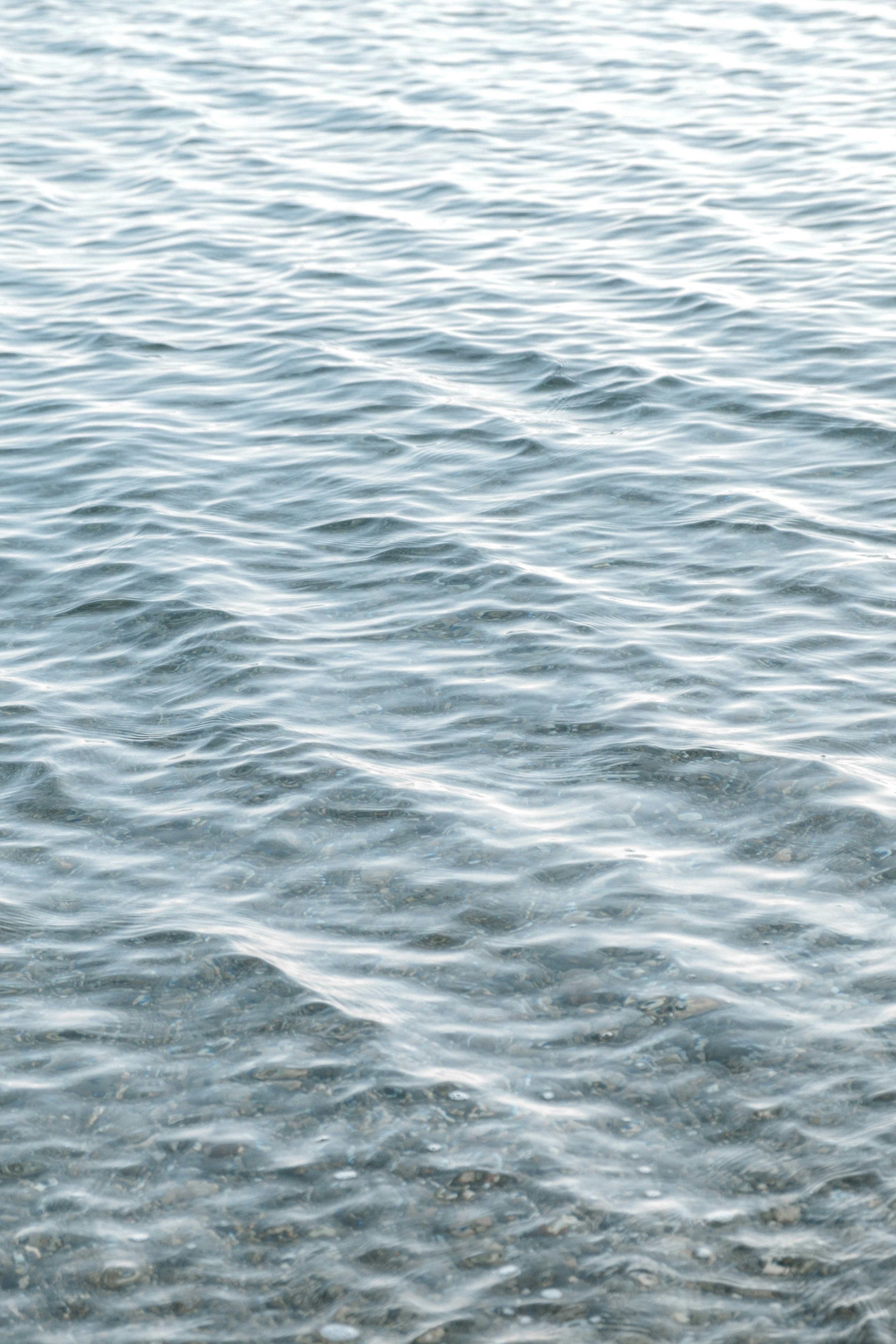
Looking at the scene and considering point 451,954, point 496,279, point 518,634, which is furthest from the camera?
point 496,279

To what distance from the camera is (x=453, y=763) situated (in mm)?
9125

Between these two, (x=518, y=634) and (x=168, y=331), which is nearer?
(x=518, y=634)

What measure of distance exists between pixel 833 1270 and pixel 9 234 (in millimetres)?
17669

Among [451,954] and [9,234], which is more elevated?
[9,234]

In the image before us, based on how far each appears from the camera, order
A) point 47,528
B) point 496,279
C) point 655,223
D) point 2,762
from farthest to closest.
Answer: point 655,223, point 496,279, point 47,528, point 2,762

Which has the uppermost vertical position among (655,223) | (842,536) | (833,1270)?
(655,223)

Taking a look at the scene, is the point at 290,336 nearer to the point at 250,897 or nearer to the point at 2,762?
the point at 2,762

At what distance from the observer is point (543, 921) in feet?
25.6

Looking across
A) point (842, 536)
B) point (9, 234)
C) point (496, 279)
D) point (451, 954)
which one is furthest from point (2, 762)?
point (9, 234)

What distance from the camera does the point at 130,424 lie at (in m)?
14.2

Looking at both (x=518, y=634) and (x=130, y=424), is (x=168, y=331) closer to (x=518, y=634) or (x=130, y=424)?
(x=130, y=424)

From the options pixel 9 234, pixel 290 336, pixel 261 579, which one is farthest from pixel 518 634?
pixel 9 234

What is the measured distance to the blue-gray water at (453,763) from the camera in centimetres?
609

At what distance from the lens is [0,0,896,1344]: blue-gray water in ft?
20.0
